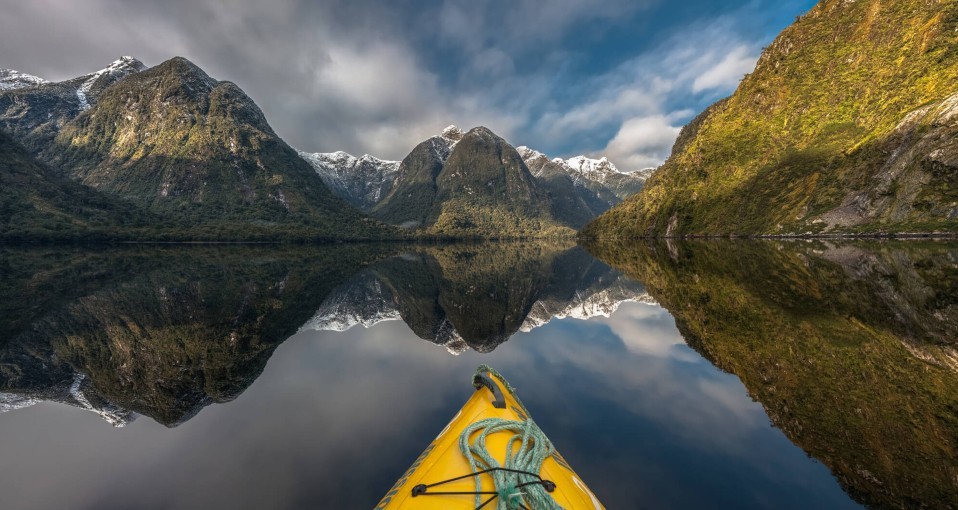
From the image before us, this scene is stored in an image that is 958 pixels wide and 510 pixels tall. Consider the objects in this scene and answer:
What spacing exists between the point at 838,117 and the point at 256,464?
404 ft

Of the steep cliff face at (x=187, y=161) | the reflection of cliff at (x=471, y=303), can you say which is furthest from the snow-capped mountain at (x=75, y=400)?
the steep cliff face at (x=187, y=161)

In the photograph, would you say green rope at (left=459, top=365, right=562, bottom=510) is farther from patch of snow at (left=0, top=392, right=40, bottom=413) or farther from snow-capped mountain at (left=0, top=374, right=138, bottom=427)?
patch of snow at (left=0, top=392, right=40, bottom=413)

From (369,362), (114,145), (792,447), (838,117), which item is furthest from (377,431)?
(114,145)

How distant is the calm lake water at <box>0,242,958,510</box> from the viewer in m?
5.61

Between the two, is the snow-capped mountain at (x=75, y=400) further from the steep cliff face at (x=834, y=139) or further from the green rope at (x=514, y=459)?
the steep cliff face at (x=834, y=139)

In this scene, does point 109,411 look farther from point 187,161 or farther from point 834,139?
point 187,161

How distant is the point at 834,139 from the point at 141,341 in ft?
384

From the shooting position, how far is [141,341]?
13148 millimetres

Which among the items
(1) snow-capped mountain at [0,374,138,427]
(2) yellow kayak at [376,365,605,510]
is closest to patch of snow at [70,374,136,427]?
(1) snow-capped mountain at [0,374,138,427]

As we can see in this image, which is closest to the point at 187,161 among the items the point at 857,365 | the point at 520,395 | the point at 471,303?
the point at 471,303

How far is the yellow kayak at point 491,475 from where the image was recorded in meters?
3.45

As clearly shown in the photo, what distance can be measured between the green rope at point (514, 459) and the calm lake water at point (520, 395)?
6.88 ft

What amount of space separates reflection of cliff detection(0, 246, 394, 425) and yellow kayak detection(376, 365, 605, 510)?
705 centimetres

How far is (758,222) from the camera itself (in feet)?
266
